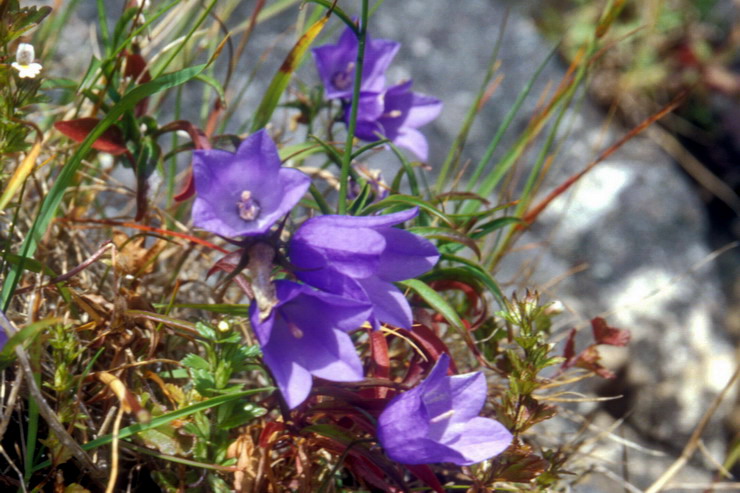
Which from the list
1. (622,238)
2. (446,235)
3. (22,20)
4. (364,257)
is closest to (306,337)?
(364,257)

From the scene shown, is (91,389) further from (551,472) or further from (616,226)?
(616,226)

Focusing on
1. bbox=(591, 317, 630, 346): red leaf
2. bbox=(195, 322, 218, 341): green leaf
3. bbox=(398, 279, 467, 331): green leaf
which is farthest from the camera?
bbox=(591, 317, 630, 346): red leaf

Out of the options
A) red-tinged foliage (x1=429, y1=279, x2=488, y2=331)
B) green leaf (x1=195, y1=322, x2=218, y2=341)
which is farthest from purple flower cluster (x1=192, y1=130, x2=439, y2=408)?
red-tinged foliage (x1=429, y1=279, x2=488, y2=331)

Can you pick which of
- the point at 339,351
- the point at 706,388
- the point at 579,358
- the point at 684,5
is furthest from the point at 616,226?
the point at 339,351

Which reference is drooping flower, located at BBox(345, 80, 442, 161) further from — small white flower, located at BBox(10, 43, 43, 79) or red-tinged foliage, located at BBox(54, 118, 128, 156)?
small white flower, located at BBox(10, 43, 43, 79)

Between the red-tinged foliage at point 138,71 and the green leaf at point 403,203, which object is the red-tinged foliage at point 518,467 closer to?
the green leaf at point 403,203

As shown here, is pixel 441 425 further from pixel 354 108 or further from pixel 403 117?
pixel 403 117
